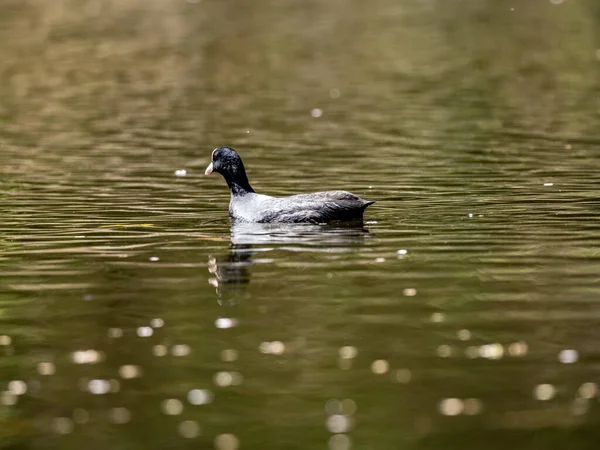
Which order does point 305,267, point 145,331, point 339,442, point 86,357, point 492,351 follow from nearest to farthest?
point 339,442
point 492,351
point 86,357
point 145,331
point 305,267

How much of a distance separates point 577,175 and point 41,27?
116ft

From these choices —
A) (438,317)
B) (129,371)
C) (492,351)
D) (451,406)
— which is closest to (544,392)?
(451,406)

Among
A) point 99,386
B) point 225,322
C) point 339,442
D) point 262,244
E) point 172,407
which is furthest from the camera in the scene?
point 262,244

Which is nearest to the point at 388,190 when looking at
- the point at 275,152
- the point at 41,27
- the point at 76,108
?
the point at 275,152

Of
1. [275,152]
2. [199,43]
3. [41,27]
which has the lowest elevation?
[275,152]

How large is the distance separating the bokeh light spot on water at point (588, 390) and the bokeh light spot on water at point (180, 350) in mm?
3266

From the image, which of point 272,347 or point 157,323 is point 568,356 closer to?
point 272,347

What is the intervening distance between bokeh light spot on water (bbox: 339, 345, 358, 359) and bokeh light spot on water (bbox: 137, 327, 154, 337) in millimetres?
1788

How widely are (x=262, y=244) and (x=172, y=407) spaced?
6.64 meters

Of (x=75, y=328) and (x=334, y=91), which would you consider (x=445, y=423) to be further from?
(x=334, y=91)

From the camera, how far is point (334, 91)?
34750 mm

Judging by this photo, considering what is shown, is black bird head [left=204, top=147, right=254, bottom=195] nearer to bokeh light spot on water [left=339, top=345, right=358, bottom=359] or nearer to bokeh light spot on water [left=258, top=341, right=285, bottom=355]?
bokeh light spot on water [left=258, top=341, right=285, bottom=355]

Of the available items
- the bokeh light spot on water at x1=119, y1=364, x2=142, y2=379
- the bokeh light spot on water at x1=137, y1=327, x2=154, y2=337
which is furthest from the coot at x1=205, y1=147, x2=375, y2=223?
the bokeh light spot on water at x1=119, y1=364, x2=142, y2=379

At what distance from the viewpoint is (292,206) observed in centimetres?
1783
